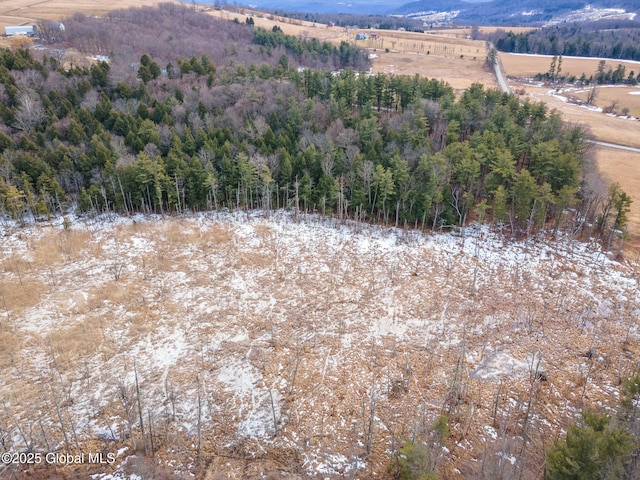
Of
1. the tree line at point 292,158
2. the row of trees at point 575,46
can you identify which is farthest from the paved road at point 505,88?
the tree line at point 292,158

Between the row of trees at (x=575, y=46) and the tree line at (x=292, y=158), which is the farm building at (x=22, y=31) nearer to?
the tree line at (x=292, y=158)

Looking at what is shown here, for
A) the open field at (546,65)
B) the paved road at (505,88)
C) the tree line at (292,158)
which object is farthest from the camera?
the open field at (546,65)

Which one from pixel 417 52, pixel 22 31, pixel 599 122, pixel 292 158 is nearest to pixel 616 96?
pixel 599 122

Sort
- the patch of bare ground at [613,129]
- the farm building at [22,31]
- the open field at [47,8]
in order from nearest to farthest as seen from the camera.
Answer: the patch of bare ground at [613,129]
the farm building at [22,31]
the open field at [47,8]

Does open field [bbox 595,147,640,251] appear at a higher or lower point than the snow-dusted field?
higher

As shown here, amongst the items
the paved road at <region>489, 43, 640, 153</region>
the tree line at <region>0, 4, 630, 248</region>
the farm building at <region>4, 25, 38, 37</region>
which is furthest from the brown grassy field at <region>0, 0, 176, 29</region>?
the paved road at <region>489, 43, 640, 153</region>

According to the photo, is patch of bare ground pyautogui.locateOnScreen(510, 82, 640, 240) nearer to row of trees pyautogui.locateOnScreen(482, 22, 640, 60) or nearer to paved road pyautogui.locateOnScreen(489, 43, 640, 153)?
paved road pyautogui.locateOnScreen(489, 43, 640, 153)
